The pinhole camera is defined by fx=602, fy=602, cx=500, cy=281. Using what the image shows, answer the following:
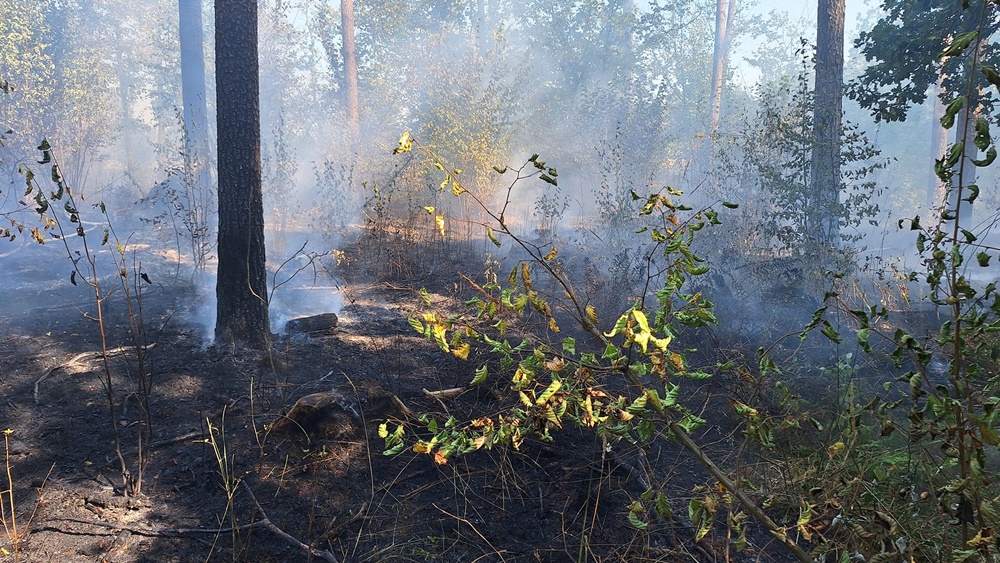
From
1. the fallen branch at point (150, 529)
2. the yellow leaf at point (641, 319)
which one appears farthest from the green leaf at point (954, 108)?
the fallen branch at point (150, 529)

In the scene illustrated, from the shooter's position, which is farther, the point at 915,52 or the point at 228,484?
the point at 915,52

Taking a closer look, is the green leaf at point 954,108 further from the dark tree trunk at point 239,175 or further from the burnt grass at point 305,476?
the dark tree trunk at point 239,175

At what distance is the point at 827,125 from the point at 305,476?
270 inches

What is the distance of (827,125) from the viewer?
23.4 feet

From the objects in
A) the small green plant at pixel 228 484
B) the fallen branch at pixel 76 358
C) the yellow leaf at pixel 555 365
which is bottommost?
the small green plant at pixel 228 484

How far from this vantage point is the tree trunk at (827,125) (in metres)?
7.26

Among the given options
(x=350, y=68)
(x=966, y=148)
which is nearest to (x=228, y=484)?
(x=966, y=148)

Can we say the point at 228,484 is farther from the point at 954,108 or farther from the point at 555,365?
the point at 954,108

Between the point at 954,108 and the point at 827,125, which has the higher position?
the point at 827,125

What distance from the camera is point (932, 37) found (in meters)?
6.37

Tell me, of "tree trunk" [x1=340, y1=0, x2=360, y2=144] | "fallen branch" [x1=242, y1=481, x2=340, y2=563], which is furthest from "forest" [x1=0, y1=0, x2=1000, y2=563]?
"tree trunk" [x1=340, y1=0, x2=360, y2=144]

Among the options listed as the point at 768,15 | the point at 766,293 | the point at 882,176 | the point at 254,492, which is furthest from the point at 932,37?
the point at 768,15

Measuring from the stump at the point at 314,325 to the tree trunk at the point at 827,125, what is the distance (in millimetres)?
5777

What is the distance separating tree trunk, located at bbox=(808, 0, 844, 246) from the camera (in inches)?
286
